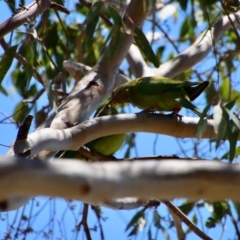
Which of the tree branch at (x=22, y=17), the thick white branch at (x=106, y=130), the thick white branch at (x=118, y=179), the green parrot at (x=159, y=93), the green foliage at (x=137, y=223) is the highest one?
the tree branch at (x=22, y=17)

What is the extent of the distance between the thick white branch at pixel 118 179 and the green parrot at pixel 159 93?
60.5 inches

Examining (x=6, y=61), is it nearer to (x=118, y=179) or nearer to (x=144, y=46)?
(x=144, y=46)

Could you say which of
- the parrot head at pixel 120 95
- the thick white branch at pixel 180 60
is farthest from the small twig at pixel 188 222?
the thick white branch at pixel 180 60

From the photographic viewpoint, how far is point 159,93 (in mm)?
2885

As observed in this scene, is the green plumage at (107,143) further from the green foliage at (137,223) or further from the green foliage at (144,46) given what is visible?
the green foliage at (137,223)

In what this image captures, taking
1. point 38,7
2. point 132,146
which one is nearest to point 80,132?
point 38,7

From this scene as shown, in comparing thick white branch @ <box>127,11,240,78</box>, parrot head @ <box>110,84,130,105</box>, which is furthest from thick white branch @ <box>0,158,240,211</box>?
thick white branch @ <box>127,11,240,78</box>

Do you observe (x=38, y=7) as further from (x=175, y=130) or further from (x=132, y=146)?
(x=132, y=146)

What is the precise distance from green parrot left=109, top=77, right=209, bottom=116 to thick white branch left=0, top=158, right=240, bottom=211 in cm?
154

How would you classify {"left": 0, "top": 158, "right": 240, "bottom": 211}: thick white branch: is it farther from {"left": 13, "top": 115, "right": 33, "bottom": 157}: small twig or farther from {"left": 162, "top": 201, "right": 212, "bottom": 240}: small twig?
{"left": 162, "top": 201, "right": 212, "bottom": 240}: small twig

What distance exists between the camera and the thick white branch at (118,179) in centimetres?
110

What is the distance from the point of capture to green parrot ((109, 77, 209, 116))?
285cm

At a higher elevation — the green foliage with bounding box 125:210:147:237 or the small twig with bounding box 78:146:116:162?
the green foliage with bounding box 125:210:147:237

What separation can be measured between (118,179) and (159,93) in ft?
5.75
